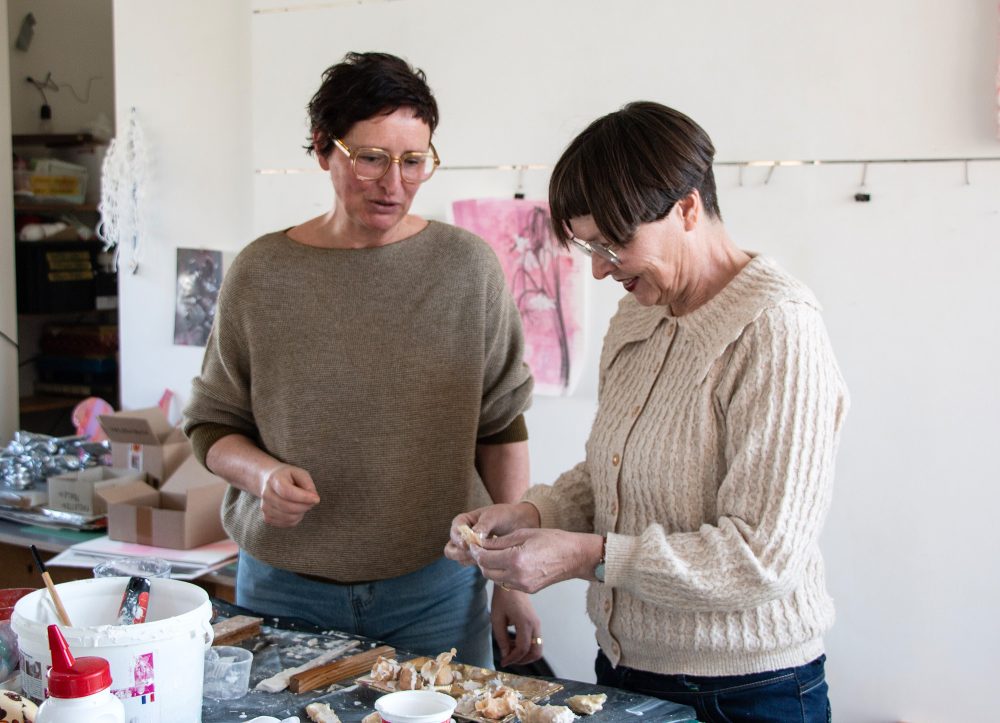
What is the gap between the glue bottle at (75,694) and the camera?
40.3 inches

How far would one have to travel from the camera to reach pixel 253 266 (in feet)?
6.42

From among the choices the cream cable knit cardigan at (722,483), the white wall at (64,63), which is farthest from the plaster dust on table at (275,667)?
the white wall at (64,63)

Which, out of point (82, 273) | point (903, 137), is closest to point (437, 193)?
point (903, 137)

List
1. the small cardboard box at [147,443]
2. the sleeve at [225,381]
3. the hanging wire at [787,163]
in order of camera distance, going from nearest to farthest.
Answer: the sleeve at [225,381] → the hanging wire at [787,163] → the small cardboard box at [147,443]

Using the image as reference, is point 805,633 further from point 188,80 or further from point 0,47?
point 0,47

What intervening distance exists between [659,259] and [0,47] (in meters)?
3.61

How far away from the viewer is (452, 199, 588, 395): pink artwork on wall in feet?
9.46

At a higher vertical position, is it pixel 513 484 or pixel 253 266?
pixel 253 266

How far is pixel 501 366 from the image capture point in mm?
2018

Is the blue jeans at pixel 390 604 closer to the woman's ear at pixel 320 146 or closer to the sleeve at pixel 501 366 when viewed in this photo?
the sleeve at pixel 501 366

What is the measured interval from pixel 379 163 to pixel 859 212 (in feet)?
4.37

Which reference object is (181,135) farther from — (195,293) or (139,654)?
(139,654)

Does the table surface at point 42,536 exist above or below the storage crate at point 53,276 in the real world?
below

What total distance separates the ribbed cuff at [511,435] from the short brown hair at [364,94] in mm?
668
